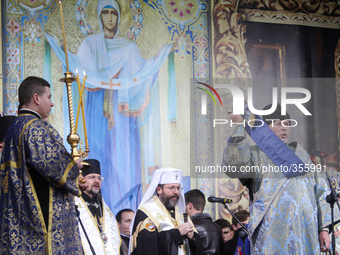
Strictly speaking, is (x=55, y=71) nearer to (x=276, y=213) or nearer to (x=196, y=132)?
(x=196, y=132)

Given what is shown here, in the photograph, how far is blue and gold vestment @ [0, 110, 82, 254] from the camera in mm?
2924

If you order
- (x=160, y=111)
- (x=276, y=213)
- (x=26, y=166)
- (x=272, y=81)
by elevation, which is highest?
(x=272, y=81)

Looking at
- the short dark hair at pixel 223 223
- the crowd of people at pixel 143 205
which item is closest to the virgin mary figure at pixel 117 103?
the crowd of people at pixel 143 205

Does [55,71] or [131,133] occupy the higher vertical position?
[55,71]

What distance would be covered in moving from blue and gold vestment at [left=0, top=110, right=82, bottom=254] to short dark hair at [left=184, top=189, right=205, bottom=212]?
2.88 m

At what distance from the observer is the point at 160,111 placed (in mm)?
6238

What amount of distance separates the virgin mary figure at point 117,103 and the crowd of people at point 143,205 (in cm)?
50

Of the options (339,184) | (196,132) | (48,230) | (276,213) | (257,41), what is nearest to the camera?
(48,230)

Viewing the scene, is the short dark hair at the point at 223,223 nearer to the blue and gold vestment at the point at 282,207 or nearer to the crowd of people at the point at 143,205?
the crowd of people at the point at 143,205

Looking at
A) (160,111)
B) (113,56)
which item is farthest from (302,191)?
(113,56)

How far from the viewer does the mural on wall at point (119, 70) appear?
5.88m

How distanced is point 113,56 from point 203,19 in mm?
1573

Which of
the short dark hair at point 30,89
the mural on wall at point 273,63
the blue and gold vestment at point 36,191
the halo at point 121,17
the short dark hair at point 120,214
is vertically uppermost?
the halo at point 121,17

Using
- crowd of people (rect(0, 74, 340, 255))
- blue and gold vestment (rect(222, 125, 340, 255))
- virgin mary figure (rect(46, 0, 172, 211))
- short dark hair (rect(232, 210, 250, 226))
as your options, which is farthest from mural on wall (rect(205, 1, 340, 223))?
blue and gold vestment (rect(222, 125, 340, 255))
